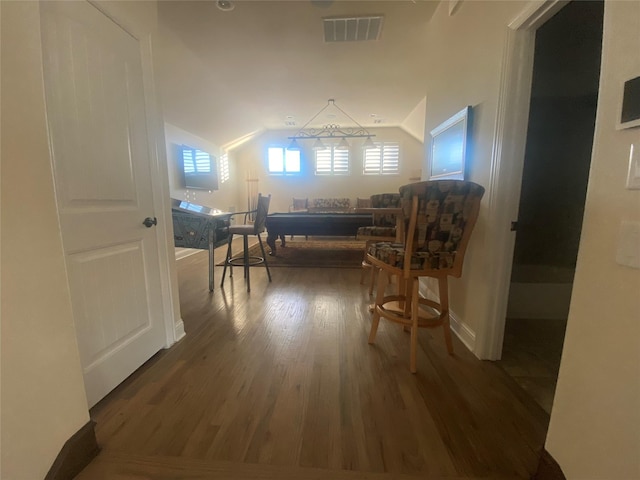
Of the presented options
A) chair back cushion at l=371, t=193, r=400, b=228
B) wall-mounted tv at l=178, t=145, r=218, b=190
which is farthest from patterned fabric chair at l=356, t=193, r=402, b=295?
wall-mounted tv at l=178, t=145, r=218, b=190

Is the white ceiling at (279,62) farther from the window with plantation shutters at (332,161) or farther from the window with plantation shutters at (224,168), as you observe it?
the window with plantation shutters at (332,161)

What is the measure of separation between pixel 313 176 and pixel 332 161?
685 mm

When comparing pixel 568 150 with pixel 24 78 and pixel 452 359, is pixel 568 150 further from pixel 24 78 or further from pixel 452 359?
pixel 24 78

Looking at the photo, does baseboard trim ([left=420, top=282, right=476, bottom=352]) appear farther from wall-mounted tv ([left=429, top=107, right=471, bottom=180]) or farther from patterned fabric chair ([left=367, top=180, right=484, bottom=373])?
wall-mounted tv ([left=429, top=107, right=471, bottom=180])

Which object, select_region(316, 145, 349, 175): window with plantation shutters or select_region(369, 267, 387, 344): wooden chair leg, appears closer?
select_region(369, 267, 387, 344): wooden chair leg

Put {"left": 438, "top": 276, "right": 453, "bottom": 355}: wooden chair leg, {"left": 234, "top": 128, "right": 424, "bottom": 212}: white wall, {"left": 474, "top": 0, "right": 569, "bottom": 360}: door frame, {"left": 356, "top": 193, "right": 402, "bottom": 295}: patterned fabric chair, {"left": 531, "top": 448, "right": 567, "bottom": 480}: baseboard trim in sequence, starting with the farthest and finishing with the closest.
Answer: {"left": 234, "top": 128, "right": 424, "bottom": 212}: white wall, {"left": 356, "top": 193, "right": 402, "bottom": 295}: patterned fabric chair, {"left": 438, "top": 276, "right": 453, "bottom": 355}: wooden chair leg, {"left": 474, "top": 0, "right": 569, "bottom": 360}: door frame, {"left": 531, "top": 448, "right": 567, "bottom": 480}: baseboard trim

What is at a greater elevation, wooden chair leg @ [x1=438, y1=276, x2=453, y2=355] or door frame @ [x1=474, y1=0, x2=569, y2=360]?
A: door frame @ [x1=474, y1=0, x2=569, y2=360]

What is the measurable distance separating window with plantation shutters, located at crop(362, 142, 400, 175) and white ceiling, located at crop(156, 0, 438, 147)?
149cm

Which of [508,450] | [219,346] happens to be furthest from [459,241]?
[219,346]

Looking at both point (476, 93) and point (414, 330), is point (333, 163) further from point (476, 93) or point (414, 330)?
point (414, 330)

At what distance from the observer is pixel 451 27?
225cm

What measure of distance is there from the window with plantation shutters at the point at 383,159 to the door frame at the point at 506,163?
6.08 meters

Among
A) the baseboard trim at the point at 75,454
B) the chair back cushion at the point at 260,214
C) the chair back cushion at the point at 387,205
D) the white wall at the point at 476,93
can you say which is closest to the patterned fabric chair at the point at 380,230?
the chair back cushion at the point at 387,205

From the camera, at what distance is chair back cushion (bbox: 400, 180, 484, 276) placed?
147 cm
